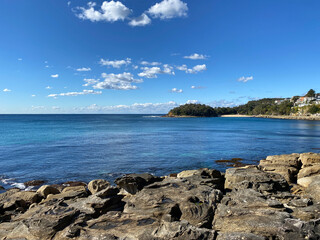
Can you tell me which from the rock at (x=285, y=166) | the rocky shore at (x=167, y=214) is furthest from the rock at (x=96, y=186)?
the rock at (x=285, y=166)

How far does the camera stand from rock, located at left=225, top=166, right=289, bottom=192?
15641mm

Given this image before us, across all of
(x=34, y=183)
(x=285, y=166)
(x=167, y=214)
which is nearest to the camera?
(x=167, y=214)

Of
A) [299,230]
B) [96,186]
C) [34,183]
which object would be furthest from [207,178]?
[34,183]

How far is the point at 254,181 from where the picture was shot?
1625cm

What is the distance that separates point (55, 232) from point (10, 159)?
28639 mm

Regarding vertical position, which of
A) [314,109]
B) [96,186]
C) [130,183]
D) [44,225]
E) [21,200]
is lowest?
[21,200]

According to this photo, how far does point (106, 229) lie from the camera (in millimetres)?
9492

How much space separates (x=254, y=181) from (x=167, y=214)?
8797 millimetres

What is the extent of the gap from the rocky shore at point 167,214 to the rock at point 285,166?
15.1 ft

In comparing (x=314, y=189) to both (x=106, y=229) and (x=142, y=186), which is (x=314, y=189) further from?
(x=106, y=229)

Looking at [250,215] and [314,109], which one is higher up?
[314,109]

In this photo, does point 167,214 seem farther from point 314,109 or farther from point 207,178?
point 314,109

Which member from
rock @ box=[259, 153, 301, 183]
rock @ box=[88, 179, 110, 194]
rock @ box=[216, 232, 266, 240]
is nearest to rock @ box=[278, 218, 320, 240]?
rock @ box=[216, 232, 266, 240]

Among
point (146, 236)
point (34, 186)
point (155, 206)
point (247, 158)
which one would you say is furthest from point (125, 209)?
point (247, 158)
